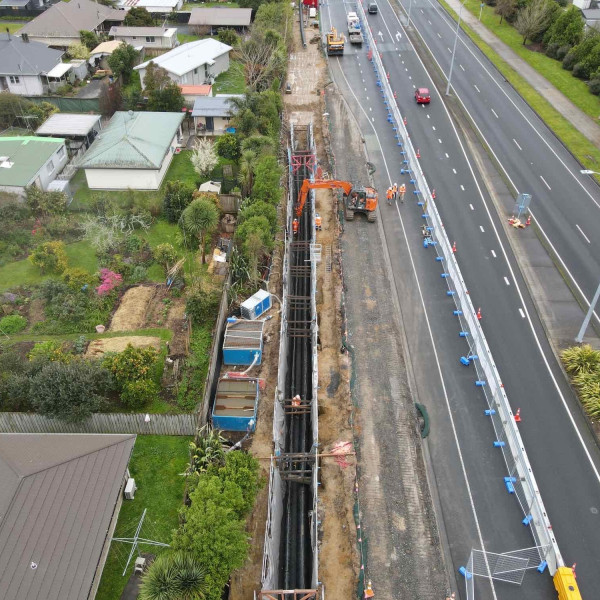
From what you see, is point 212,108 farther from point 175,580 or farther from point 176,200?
point 175,580

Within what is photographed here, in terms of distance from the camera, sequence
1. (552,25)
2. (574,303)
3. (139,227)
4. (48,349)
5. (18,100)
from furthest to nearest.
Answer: (552,25)
(18,100)
(139,227)
(574,303)
(48,349)

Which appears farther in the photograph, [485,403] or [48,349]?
[48,349]

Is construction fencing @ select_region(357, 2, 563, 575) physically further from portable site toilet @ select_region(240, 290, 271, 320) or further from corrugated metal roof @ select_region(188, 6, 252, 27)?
corrugated metal roof @ select_region(188, 6, 252, 27)

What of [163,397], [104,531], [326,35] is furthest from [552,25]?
[104,531]

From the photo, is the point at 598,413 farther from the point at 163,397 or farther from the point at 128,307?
the point at 128,307

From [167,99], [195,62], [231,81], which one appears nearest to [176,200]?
[167,99]

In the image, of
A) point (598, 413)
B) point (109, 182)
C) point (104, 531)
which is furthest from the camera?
point (109, 182)

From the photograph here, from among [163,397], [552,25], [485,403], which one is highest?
[552,25]
